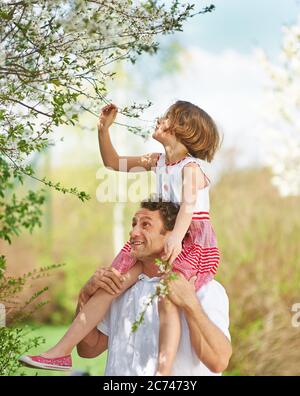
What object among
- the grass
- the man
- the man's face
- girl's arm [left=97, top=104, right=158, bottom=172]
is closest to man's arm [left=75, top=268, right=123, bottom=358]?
the man

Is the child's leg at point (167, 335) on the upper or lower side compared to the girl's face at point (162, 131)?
lower

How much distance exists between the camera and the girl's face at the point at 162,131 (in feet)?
11.6

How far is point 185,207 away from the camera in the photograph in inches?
129

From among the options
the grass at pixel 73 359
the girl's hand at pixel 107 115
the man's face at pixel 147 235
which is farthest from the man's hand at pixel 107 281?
the grass at pixel 73 359

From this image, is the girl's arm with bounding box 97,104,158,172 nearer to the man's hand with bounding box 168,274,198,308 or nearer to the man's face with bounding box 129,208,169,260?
the man's face with bounding box 129,208,169,260

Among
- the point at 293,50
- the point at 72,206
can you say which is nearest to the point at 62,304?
the point at 72,206

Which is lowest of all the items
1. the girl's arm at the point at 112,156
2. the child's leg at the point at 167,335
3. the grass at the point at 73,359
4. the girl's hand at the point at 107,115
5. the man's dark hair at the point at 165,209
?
the grass at the point at 73,359

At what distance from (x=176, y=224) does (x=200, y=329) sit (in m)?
0.43

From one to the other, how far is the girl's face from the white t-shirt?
1.99ft

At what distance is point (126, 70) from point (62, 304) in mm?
4012

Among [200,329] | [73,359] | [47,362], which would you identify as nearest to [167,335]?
[200,329]

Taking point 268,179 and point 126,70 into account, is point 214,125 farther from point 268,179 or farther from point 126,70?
point 126,70

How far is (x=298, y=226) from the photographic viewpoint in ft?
28.2

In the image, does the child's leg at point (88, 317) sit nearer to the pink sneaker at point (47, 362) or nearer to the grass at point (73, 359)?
the pink sneaker at point (47, 362)
